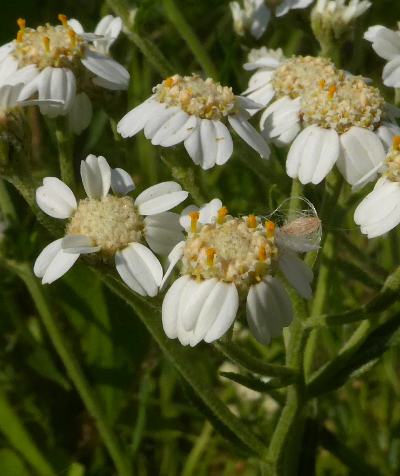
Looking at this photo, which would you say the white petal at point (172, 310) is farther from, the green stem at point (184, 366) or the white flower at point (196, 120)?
the white flower at point (196, 120)

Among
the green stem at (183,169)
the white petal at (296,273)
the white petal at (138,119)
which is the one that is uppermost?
the white petal at (138,119)

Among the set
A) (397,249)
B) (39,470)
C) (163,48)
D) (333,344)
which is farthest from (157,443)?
(163,48)

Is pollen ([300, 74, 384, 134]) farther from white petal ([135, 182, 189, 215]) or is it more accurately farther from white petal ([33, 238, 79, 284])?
white petal ([33, 238, 79, 284])

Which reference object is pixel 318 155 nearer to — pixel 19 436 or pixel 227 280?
pixel 227 280

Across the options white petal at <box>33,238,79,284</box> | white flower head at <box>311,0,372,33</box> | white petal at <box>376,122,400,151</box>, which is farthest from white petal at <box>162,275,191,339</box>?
white flower head at <box>311,0,372,33</box>

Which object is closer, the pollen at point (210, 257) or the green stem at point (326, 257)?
the pollen at point (210, 257)

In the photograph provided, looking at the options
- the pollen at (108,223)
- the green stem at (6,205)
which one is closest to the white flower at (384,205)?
the pollen at (108,223)

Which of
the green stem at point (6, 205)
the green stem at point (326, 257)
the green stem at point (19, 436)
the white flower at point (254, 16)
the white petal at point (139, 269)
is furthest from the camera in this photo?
the white flower at point (254, 16)
